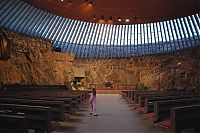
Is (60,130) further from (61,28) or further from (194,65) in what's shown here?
(61,28)

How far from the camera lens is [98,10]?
2202 cm

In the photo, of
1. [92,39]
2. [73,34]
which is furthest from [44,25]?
[92,39]

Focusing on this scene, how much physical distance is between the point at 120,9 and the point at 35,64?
891 cm

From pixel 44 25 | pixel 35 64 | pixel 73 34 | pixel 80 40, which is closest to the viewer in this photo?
pixel 35 64

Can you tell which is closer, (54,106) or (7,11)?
(54,106)

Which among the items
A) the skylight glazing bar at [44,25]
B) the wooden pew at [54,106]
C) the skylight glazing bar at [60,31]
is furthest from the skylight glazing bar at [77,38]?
the wooden pew at [54,106]

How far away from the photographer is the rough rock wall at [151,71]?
987 inches

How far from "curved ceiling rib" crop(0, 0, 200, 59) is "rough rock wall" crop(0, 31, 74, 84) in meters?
1.33

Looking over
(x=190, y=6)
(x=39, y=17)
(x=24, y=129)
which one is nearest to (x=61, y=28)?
(x=39, y=17)

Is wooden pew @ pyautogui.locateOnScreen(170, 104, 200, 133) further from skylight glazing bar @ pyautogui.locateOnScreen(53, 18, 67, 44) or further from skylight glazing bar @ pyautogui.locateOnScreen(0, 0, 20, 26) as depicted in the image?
skylight glazing bar @ pyautogui.locateOnScreen(53, 18, 67, 44)

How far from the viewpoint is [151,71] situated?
98.5ft

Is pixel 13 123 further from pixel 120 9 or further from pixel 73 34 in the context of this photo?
pixel 73 34

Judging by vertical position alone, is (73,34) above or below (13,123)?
above

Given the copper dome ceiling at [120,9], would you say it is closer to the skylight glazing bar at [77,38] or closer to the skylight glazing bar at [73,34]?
the skylight glazing bar at [73,34]
